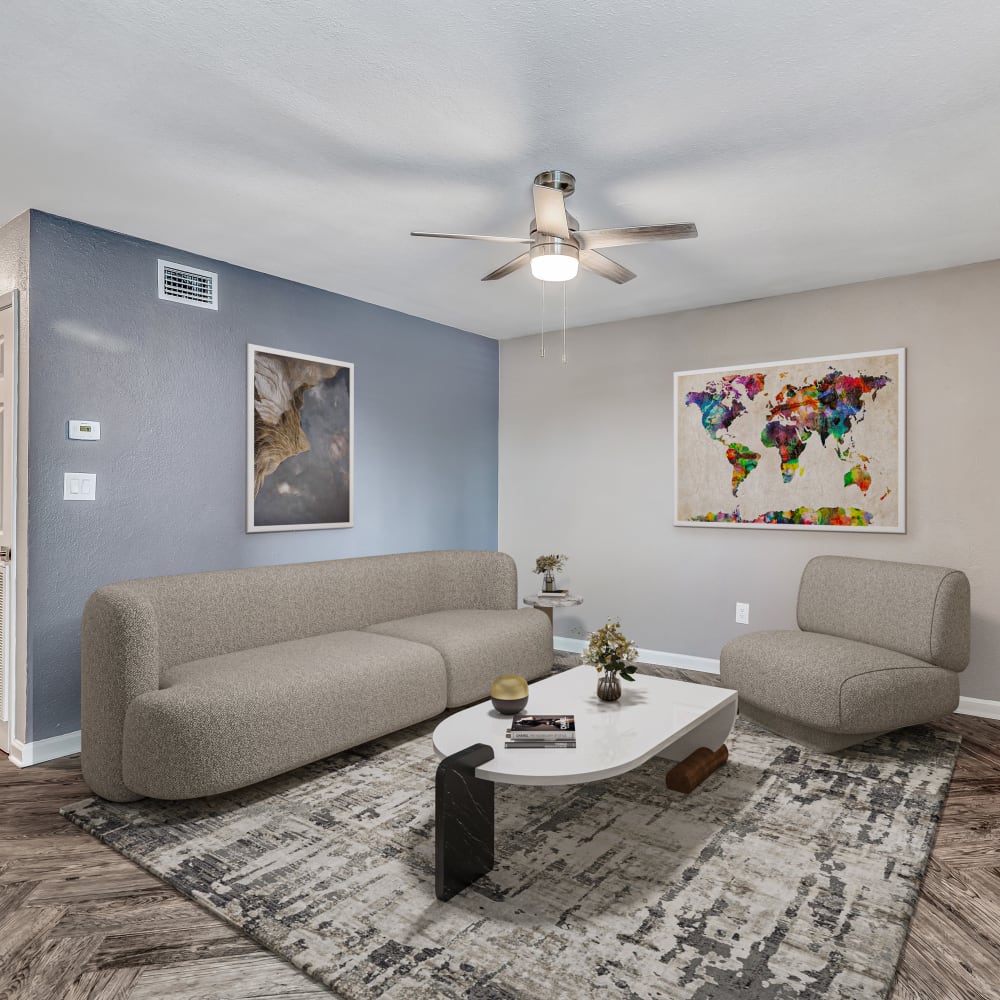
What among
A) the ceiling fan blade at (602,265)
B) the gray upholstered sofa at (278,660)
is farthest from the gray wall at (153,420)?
the ceiling fan blade at (602,265)

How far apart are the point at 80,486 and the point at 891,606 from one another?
382 centimetres

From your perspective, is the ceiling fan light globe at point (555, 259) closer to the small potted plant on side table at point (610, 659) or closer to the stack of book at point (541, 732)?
the small potted plant on side table at point (610, 659)

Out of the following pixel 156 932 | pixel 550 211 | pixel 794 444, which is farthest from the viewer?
pixel 794 444

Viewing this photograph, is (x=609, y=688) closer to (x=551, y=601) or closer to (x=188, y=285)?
(x=551, y=601)

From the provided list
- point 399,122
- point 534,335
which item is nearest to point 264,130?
point 399,122

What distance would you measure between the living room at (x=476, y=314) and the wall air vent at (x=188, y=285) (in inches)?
1.8

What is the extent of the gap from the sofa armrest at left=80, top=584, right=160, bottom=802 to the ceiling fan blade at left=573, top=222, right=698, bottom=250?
2.11m

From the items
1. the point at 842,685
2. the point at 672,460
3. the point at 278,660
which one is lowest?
the point at 842,685

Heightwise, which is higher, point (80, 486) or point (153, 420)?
point (153, 420)

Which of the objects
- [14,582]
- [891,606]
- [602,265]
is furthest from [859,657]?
[14,582]

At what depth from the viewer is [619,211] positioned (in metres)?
3.00

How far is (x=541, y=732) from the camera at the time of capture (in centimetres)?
230

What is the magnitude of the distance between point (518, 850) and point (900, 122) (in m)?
2.64

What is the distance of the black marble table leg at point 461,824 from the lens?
1964mm
